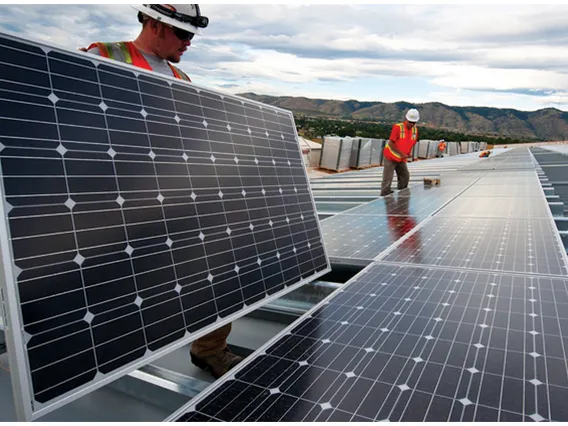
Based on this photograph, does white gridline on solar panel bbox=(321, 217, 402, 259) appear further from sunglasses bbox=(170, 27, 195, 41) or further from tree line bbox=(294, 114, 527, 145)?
tree line bbox=(294, 114, 527, 145)

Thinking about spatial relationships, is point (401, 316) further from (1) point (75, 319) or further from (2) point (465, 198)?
(2) point (465, 198)

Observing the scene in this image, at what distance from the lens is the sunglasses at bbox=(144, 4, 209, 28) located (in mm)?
3504

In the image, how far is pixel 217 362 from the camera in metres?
3.30

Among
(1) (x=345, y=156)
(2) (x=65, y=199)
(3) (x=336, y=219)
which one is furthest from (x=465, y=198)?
(1) (x=345, y=156)

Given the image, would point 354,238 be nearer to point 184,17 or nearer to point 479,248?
point 479,248

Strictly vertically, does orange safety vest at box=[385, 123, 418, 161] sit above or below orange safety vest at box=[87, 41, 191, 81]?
below

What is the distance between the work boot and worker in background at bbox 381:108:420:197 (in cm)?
752

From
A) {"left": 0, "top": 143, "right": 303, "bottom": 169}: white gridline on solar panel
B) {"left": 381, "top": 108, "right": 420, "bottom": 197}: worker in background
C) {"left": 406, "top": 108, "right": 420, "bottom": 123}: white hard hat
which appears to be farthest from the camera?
{"left": 406, "top": 108, "right": 420, "bottom": 123}: white hard hat

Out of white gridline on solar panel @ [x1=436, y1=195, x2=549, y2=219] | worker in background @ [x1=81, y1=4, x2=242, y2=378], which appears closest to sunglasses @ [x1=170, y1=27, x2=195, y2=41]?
worker in background @ [x1=81, y1=4, x2=242, y2=378]

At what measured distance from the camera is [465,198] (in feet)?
29.3

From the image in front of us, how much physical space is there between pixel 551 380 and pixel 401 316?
3.19 feet

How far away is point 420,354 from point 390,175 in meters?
8.37

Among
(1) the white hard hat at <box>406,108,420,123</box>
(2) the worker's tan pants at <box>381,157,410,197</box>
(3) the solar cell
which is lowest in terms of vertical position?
(3) the solar cell

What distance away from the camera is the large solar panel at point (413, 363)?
76.6 inches
